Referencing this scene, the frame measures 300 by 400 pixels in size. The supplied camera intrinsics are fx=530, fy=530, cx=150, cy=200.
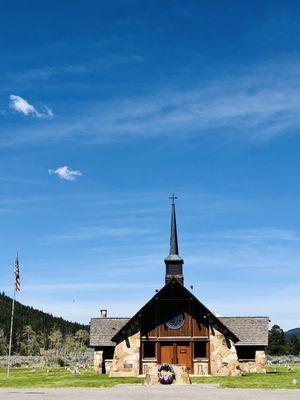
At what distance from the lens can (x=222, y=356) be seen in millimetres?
44688

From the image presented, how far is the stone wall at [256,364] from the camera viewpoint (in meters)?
47.7

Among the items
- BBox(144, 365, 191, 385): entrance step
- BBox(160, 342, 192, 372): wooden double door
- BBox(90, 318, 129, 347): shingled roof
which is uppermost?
BBox(90, 318, 129, 347): shingled roof

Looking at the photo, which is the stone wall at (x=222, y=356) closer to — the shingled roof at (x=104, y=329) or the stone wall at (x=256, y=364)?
the stone wall at (x=256, y=364)

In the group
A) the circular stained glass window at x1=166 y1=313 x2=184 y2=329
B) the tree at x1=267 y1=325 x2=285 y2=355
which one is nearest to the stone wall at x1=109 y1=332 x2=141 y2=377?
the circular stained glass window at x1=166 y1=313 x2=184 y2=329

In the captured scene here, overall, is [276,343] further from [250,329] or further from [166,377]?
[166,377]

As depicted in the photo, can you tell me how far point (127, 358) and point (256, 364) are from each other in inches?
469

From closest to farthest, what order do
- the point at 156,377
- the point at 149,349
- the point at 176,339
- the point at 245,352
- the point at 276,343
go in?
1. the point at 156,377
2. the point at 176,339
3. the point at 149,349
4. the point at 245,352
5. the point at 276,343

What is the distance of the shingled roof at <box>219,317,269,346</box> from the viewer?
48375mm

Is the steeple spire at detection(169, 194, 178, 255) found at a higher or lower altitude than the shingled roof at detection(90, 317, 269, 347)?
higher

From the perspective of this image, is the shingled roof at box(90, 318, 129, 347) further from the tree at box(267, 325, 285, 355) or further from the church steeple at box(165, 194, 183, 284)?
the tree at box(267, 325, 285, 355)

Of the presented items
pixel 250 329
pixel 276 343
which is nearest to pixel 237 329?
pixel 250 329

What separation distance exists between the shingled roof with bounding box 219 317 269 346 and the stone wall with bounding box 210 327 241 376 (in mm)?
3320

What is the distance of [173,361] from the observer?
1781 inches

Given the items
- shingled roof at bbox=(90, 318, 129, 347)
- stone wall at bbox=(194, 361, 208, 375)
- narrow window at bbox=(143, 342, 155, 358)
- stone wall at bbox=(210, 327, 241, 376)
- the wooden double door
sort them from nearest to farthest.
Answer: stone wall at bbox=(210, 327, 241, 376) < stone wall at bbox=(194, 361, 208, 375) < the wooden double door < narrow window at bbox=(143, 342, 155, 358) < shingled roof at bbox=(90, 318, 129, 347)
